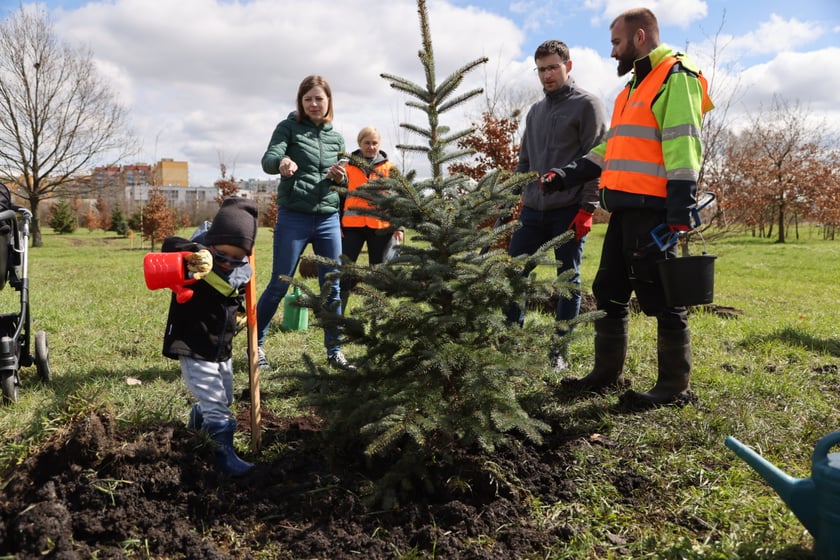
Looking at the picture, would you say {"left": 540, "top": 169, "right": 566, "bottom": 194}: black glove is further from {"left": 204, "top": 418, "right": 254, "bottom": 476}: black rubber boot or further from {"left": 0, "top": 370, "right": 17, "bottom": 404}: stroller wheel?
{"left": 0, "top": 370, "right": 17, "bottom": 404}: stroller wheel

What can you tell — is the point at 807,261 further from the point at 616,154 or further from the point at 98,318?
the point at 98,318

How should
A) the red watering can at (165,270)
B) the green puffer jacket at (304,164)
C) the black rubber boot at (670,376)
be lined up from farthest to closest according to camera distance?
1. the green puffer jacket at (304,164)
2. the black rubber boot at (670,376)
3. the red watering can at (165,270)

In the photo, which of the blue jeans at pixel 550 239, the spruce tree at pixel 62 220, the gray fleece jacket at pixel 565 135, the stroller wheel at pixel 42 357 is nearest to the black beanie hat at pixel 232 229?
the blue jeans at pixel 550 239

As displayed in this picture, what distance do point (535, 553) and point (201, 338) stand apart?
174cm

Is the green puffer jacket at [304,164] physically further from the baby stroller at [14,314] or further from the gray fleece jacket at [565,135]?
the baby stroller at [14,314]

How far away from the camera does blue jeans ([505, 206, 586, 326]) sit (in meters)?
4.14

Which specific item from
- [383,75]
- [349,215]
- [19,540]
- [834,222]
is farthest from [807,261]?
[19,540]

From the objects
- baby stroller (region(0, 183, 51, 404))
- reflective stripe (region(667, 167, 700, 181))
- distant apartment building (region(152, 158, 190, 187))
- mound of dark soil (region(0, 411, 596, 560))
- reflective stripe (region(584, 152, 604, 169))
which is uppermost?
distant apartment building (region(152, 158, 190, 187))

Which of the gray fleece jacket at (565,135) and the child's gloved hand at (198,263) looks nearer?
the child's gloved hand at (198,263)

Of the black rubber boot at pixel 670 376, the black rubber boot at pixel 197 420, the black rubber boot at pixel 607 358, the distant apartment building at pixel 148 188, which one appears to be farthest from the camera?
the distant apartment building at pixel 148 188

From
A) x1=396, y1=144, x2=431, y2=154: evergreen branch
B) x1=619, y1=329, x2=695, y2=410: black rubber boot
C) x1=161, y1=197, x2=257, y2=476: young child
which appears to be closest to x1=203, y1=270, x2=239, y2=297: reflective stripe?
x1=161, y1=197, x2=257, y2=476: young child

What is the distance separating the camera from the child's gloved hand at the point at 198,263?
8.35 feet

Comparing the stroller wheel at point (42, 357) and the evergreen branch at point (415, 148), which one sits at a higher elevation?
the evergreen branch at point (415, 148)

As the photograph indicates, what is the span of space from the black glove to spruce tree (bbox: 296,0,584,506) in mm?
886
